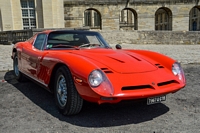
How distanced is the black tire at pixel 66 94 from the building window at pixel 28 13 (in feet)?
66.6

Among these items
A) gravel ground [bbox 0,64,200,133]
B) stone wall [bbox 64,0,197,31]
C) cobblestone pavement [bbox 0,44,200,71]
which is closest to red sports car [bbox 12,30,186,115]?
gravel ground [bbox 0,64,200,133]

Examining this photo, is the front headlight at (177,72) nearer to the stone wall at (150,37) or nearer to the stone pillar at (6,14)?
the stone wall at (150,37)

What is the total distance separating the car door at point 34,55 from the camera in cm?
371

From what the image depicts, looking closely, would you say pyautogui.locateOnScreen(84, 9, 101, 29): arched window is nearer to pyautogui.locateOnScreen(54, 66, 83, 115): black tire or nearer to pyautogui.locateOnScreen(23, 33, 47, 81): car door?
pyautogui.locateOnScreen(23, 33, 47, 81): car door

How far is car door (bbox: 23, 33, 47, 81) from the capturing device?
12.2 feet

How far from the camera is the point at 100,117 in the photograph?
2963 millimetres

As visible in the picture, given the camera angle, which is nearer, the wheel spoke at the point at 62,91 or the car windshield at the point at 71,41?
the wheel spoke at the point at 62,91

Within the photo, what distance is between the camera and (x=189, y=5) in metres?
28.4

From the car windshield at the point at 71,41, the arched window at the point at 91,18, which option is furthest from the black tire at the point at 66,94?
the arched window at the point at 91,18

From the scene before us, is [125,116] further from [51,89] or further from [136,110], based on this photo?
[51,89]

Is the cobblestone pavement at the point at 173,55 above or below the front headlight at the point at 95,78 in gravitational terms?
below

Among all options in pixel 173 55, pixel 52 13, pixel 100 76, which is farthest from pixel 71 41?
pixel 52 13

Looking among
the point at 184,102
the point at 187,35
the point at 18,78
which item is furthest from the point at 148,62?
the point at 187,35

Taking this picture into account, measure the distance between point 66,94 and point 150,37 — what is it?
16.8 meters
